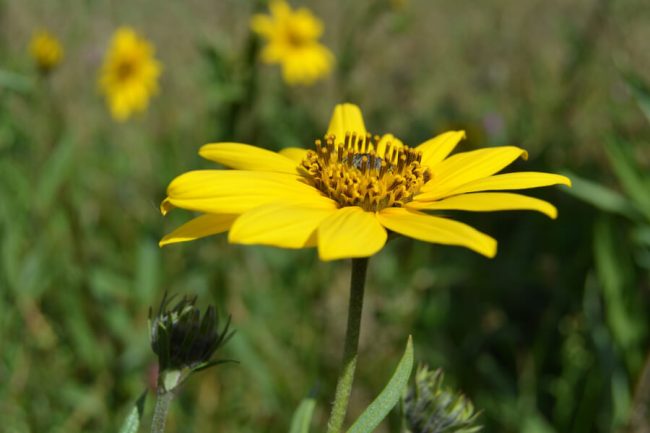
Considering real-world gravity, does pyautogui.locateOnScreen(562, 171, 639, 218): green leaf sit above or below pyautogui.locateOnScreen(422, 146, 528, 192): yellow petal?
above

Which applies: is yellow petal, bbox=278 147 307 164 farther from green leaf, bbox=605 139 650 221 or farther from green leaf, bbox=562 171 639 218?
green leaf, bbox=605 139 650 221

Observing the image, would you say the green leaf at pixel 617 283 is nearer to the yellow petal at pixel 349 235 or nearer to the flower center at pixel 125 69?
the yellow petal at pixel 349 235

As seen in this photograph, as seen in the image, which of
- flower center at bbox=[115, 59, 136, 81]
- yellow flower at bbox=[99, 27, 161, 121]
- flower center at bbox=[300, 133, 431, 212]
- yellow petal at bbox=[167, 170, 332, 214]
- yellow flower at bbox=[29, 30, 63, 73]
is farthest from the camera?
flower center at bbox=[115, 59, 136, 81]

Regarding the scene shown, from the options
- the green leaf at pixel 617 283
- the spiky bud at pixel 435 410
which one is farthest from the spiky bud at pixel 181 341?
the green leaf at pixel 617 283

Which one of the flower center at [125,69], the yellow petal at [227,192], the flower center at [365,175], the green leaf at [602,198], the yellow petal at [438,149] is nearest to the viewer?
the yellow petal at [227,192]

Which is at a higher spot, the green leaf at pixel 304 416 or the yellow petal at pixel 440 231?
the yellow petal at pixel 440 231

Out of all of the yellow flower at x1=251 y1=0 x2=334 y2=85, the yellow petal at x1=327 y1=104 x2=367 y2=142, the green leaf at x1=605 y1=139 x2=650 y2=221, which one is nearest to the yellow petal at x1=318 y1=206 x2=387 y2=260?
the yellow petal at x1=327 y1=104 x2=367 y2=142

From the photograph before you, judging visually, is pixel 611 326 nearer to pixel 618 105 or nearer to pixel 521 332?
pixel 521 332
